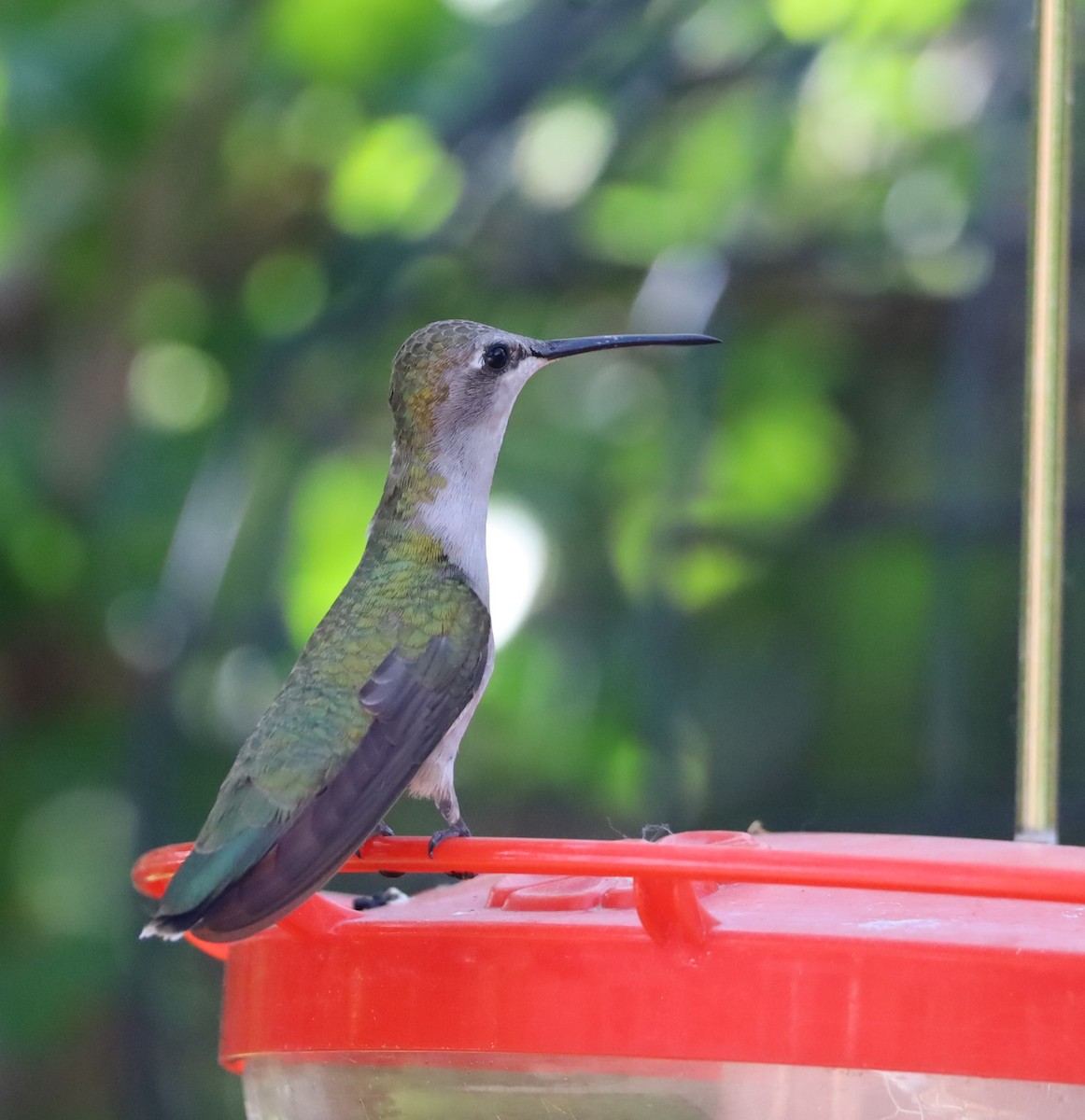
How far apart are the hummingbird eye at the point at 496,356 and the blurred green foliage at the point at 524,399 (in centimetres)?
126

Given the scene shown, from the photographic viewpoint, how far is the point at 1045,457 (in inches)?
84.6

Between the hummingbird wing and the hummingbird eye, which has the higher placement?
the hummingbird eye

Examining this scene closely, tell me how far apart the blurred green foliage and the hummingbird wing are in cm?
175

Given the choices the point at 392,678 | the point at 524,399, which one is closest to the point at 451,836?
the point at 392,678

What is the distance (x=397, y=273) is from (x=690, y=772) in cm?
177

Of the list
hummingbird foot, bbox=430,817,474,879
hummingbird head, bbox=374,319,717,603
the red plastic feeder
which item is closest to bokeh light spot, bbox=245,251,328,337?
hummingbird head, bbox=374,319,717,603

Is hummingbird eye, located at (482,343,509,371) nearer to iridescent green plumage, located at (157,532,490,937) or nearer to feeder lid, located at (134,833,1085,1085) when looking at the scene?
iridescent green plumage, located at (157,532,490,937)

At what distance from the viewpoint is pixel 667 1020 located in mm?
1733

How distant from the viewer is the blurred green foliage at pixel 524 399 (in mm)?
5020

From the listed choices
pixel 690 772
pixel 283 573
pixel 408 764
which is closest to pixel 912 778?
pixel 690 772

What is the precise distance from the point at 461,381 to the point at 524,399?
2598 mm

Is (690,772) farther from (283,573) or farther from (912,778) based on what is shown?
(283,573)

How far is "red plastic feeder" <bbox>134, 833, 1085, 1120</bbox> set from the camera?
165 cm

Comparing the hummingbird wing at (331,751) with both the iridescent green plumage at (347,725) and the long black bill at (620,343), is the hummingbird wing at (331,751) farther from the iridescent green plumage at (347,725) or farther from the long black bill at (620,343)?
the long black bill at (620,343)
